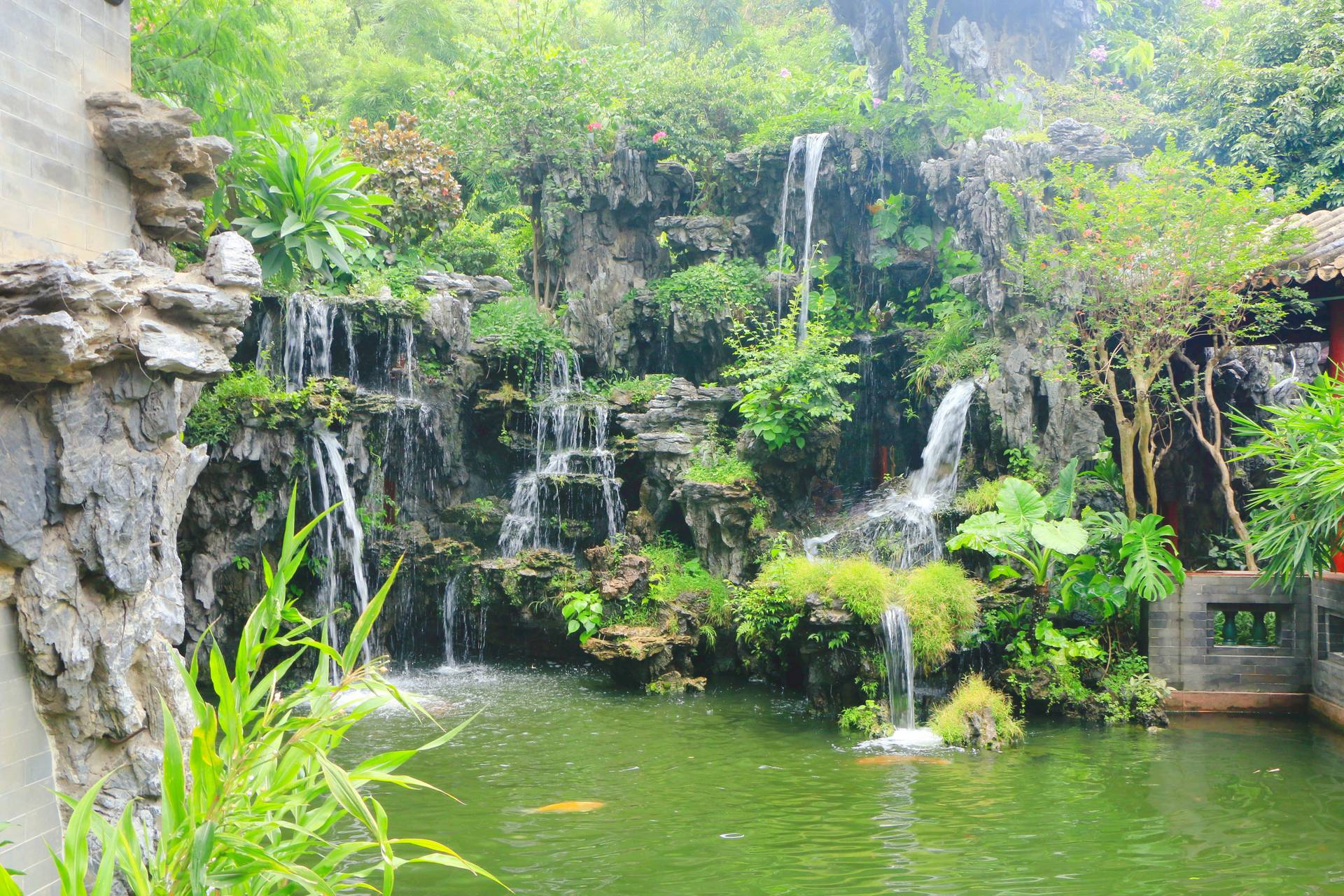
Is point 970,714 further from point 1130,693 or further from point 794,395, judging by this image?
point 794,395

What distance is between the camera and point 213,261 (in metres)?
7.24

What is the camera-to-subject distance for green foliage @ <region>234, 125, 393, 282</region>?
11.7 meters

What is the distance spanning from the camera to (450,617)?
14.8 m

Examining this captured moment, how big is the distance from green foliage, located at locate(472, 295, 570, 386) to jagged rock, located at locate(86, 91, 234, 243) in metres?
8.08

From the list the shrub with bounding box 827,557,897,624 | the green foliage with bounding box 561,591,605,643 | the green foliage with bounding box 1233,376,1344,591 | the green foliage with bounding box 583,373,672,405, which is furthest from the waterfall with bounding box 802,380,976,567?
the green foliage with bounding box 1233,376,1344,591

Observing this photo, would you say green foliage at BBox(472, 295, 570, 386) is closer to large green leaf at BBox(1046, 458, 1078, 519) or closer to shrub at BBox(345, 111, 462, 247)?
shrub at BBox(345, 111, 462, 247)

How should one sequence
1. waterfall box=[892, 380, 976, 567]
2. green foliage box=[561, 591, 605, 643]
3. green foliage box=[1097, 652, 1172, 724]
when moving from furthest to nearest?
waterfall box=[892, 380, 976, 567]
green foliage box=[561, 591, 605, 643]
green foliage box=[1097, 652, 1172, 724]

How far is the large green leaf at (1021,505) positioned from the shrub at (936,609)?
40.2 inches

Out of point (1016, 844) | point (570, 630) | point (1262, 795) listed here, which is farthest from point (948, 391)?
point (1016, 844)

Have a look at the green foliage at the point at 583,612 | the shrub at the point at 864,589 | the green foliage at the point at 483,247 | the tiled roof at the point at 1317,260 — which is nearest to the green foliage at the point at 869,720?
the shrub at the point at 864,589

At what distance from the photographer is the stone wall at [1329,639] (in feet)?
36.5

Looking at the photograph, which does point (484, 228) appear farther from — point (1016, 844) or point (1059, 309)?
point (1016, 844)

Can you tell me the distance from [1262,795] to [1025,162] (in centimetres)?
987

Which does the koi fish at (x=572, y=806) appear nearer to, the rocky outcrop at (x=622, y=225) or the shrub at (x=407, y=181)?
the shrub at (x=407, y=181)
